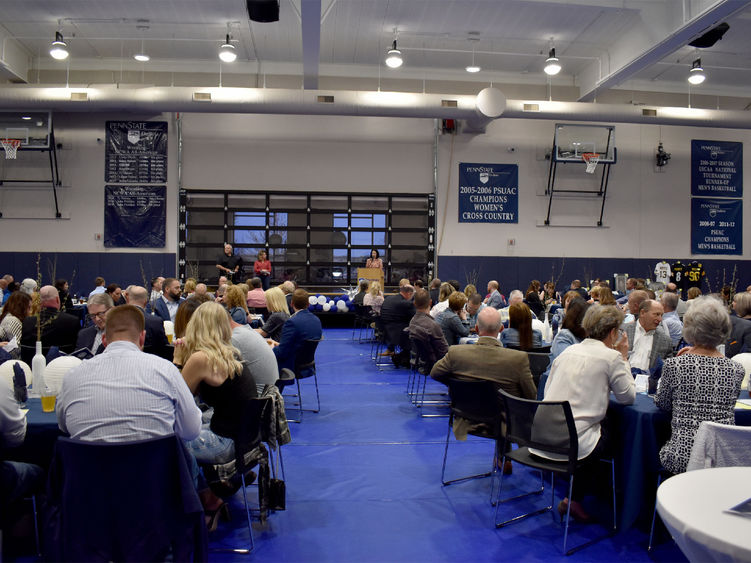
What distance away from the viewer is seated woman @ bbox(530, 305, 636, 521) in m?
2.80

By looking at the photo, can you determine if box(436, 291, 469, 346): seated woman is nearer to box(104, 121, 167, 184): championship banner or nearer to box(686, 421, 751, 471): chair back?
box(686, 421, 751, 471): chair back

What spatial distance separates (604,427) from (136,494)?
7.28 feet

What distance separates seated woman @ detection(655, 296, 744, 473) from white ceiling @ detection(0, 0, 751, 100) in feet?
23.0

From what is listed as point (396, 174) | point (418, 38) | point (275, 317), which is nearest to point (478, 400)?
point (275, 317)

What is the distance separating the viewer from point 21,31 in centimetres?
1134

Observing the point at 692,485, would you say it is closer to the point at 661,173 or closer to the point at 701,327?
the point at 701,327

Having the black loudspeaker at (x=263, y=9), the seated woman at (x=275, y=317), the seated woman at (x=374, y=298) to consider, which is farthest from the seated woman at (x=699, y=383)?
the black loudspeaker at (x=263, y=9)

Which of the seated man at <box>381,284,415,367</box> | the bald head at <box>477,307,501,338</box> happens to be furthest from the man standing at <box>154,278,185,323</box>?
the bald head at <box>477,307,501,338</box>

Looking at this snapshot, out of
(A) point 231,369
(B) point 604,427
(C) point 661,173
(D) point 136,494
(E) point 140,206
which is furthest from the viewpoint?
(C) point 661,173

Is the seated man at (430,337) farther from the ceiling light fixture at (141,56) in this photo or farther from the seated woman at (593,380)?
the ceiling light fixture at (141,56)

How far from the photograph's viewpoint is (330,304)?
11.7m

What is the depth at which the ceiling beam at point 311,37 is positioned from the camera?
8.06 meters

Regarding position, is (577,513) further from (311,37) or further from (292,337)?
(311,37)

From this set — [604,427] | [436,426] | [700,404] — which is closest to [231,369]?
[604,427]
